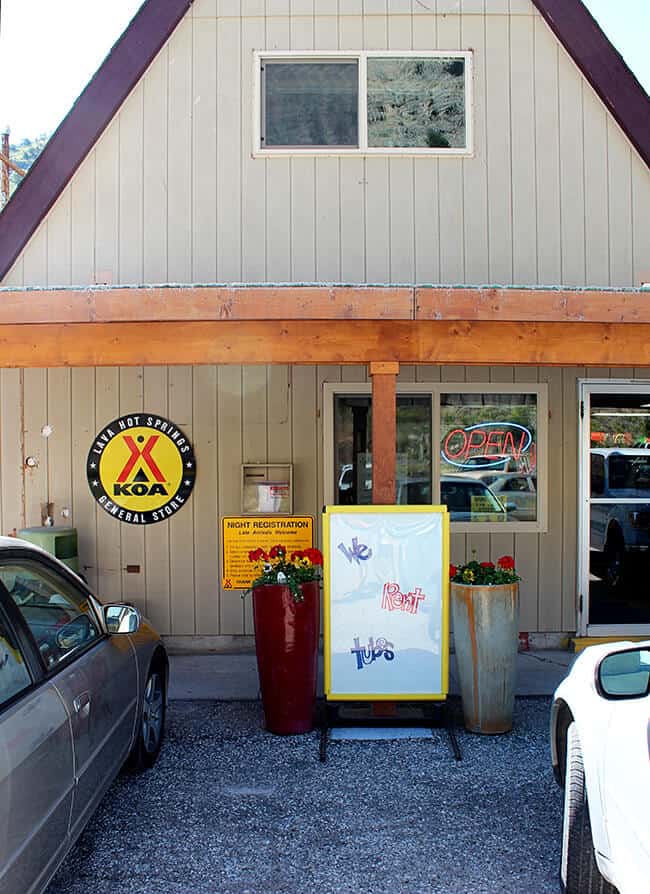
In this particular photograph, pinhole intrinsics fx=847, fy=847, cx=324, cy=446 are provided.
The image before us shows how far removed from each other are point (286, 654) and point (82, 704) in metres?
2.11

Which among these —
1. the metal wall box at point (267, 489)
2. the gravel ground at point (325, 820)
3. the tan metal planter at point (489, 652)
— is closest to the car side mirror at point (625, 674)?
the gravel ground at point (325, 820)

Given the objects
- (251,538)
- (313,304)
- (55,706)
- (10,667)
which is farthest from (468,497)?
(10,667)

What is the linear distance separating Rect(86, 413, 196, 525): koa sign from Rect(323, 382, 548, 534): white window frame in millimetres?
1228

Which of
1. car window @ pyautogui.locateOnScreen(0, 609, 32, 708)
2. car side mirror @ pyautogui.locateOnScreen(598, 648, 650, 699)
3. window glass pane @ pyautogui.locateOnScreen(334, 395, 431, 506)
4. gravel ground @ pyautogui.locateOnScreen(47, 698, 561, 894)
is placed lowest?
gravel ground @ pyautogui.locateOnScreen(47, 698, 561, 894)

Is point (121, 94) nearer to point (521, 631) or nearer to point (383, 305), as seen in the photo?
point (383, 305)

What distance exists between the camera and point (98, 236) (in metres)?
7.30

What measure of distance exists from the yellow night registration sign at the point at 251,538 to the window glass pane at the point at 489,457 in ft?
4.33

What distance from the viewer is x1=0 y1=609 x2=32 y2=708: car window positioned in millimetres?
2957

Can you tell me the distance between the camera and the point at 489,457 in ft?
25.2

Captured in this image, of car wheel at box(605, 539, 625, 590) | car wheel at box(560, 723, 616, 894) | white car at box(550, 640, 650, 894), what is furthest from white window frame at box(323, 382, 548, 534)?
car wheel at box(560, 723, 616, 894)

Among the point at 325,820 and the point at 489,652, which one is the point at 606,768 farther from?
the point at 489,652

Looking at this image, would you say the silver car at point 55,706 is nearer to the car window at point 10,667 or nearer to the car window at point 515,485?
the car window at point 10,667

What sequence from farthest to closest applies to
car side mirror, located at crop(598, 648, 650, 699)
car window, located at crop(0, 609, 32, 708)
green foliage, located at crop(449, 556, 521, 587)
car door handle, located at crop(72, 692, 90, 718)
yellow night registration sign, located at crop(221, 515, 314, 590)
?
yellow night registration sign, located at crop(221, 515, 314, 590) → green foliage, located at crop(449, 556, 521, 587) → car door handle, located at crop(72, 692, 90, 718) → car side mirror, located at crop(598, 648, 650, 699) → car window, located at crop(0, 609, 32, 708)

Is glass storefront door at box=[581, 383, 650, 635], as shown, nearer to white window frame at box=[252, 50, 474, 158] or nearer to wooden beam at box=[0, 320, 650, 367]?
wooden beam at box=[0, 320, 650, 367]
